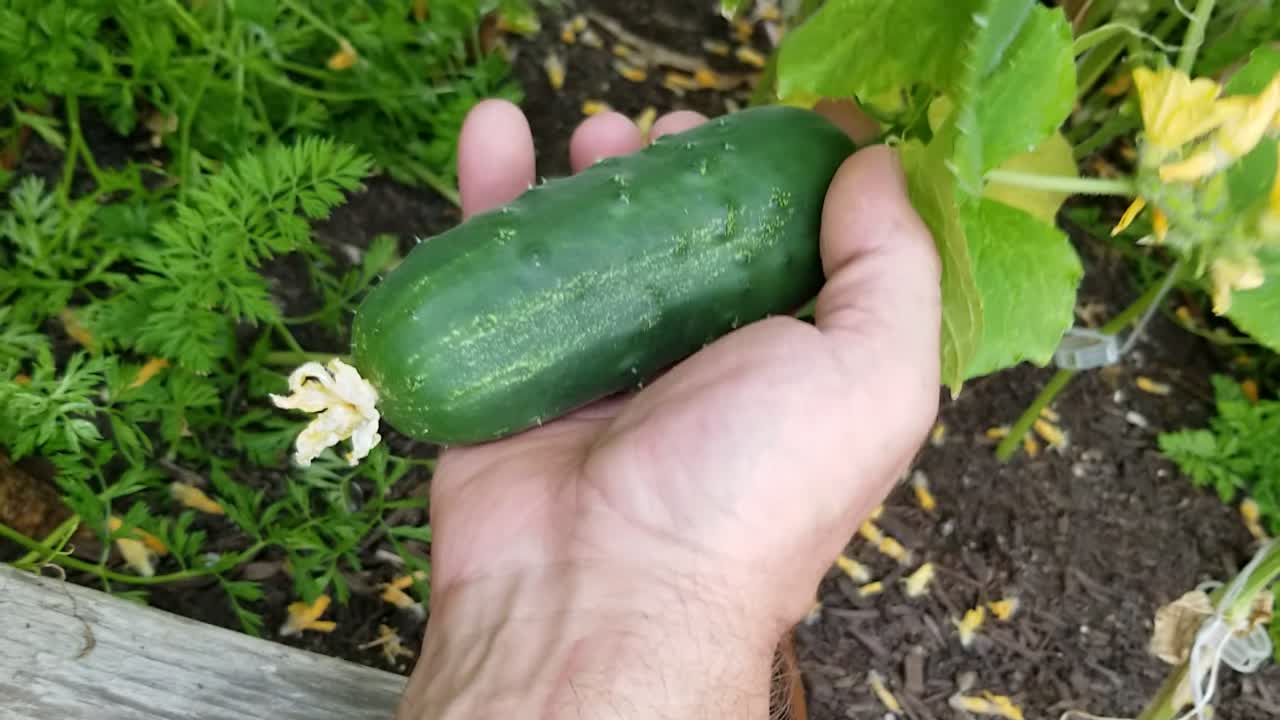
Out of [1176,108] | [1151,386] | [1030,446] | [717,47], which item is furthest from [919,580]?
[717,47]

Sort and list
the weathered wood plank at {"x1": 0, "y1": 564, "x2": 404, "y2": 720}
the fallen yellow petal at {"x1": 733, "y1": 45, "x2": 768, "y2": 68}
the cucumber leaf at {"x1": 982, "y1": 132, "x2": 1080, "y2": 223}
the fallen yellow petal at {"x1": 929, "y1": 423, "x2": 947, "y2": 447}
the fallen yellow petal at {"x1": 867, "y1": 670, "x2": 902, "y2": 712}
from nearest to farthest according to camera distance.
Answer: the weathered wood plank at {"x1": 0, "y1": 564, "x2": 404, "y2": 720} → the cucumber leaf at {"x1": 982, "y1": 132, "x2": 1080, "y2": 223} → the fallen yellow petal at {"x1": 867, "y1": 670, "x2": 902, "y2": 712} → the fallen yellow petal at {"x1": 929, "y1": 423, "x2": 947, "y2": 447} → the fallen yellow petal at {"x1": 733, "y1": 45, "x2": 768, "y2": 68}

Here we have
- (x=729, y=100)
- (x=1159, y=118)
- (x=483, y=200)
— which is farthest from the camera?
(x=729, y=100)

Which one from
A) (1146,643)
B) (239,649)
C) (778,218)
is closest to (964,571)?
(1146,643)

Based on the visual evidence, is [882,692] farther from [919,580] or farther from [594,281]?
[594,281]

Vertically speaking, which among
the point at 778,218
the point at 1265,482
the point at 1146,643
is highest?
the point at 778,218

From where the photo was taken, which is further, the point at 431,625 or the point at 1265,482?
the point at 1265,482

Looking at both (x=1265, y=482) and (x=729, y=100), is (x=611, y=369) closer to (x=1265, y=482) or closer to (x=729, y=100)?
(x=729, y=100)

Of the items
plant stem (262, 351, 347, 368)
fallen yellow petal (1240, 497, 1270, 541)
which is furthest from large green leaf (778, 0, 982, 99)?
fallen yellow petal (1240, 497, 1270, 541)

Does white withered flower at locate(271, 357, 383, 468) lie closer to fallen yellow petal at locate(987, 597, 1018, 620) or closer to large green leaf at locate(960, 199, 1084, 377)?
large green leaf at locate(960, 199, 1084, 377)
